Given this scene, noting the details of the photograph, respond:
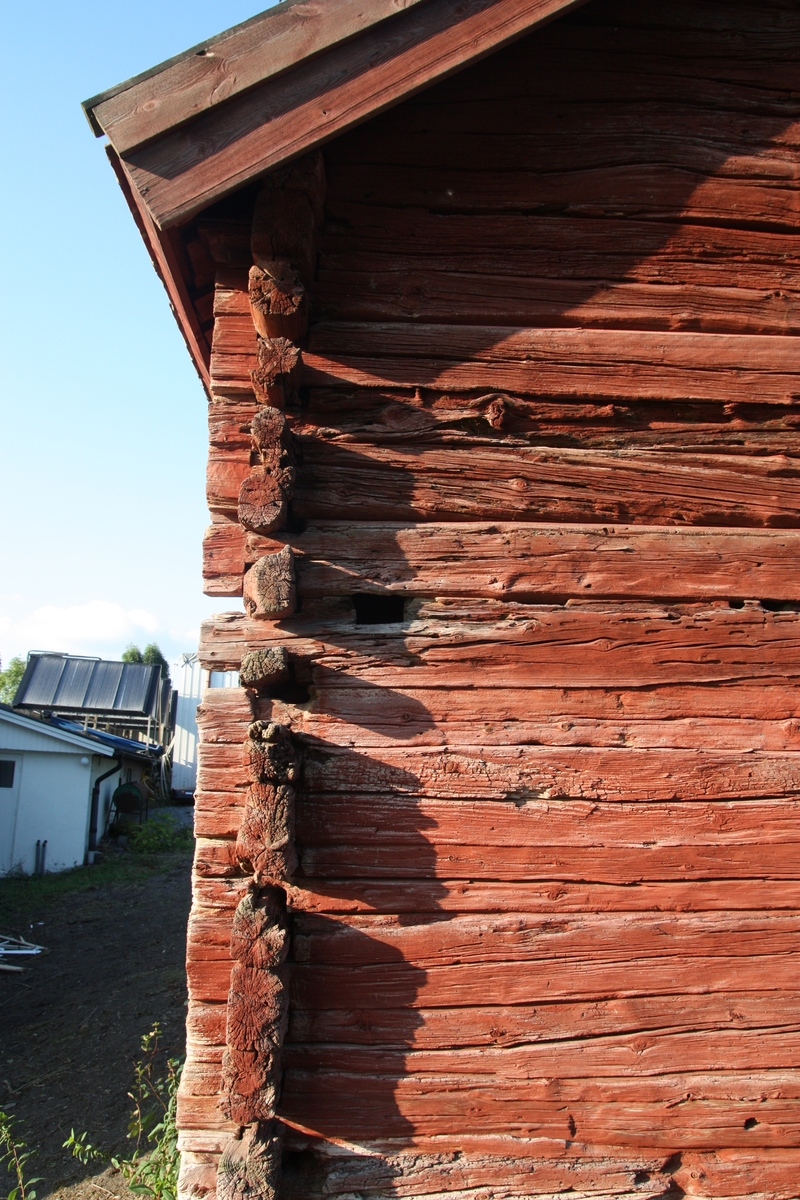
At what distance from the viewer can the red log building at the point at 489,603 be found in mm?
2363

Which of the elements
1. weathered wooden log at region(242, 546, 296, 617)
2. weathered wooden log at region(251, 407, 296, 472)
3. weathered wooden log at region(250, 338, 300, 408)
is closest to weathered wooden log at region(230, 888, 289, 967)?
weathered wooden log at region(242, 546, 296, 617)

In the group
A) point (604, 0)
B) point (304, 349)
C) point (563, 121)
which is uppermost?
point (604, 0)

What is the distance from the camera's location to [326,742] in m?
2.51

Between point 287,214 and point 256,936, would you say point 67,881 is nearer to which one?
point 256,936

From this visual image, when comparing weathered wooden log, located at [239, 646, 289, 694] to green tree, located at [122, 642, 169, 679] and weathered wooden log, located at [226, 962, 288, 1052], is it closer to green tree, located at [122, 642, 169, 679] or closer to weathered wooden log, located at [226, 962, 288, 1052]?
weathered wooden log, located at [226, 962, 288, 1052]

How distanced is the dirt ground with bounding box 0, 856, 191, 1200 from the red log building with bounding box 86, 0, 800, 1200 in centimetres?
394

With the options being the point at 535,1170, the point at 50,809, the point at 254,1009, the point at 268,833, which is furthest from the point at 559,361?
the point at 50,809

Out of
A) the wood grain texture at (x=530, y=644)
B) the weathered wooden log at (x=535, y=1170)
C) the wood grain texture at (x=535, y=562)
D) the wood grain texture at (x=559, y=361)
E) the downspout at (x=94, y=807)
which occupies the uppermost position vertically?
the wood grain texture at (x=559, y=361)

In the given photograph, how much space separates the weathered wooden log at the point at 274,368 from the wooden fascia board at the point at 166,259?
500 mm

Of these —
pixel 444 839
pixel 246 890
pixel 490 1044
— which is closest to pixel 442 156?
pixel 444 839

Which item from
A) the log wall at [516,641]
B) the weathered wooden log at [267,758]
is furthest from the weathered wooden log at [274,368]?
the weathered wooden log at [267,758]

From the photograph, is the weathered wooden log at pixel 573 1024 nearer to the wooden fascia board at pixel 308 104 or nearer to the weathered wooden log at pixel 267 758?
the weathered wooden log at pixel 267 758

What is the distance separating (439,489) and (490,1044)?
Result: 5.65 feet

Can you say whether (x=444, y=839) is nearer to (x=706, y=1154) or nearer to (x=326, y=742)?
(x=326, y=742)
